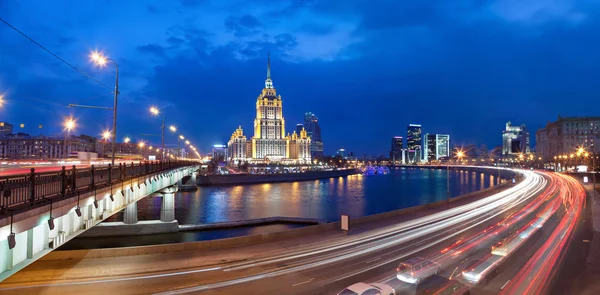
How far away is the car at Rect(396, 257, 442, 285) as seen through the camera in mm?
12461

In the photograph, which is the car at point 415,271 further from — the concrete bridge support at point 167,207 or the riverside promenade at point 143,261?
the concrete bridge support at point 167,207

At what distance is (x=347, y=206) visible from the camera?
5394 cm

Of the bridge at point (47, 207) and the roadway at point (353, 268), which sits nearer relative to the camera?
the bridge at point (47, 207)

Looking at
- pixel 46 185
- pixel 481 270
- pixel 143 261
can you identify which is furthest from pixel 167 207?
pixel 481 270

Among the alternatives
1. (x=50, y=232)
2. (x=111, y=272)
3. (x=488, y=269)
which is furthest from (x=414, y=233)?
(x=50, y=232)

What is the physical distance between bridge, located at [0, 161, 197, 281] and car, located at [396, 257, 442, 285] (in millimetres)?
11415

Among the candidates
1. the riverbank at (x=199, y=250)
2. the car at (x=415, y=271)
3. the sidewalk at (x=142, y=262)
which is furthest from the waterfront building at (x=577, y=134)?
the car at (x=415, y=271)

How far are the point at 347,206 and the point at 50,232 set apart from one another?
151 feet

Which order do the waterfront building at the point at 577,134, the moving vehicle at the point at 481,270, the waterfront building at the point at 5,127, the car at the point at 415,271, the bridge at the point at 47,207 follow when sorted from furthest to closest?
the waterfront building at the point at 577,134 < the waterfront building at the point at 5,127 < the moving vehicle at the point at 481,270 < the car at the point at 415,271 < the bridge at the point at 47,207

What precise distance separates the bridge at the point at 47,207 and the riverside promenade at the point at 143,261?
2.00m

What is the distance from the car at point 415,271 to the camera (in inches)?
491

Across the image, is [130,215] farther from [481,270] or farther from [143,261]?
[481,270]

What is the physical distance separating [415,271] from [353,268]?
3.08m

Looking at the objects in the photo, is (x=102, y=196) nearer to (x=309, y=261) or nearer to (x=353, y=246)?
(x=309, y=261)
